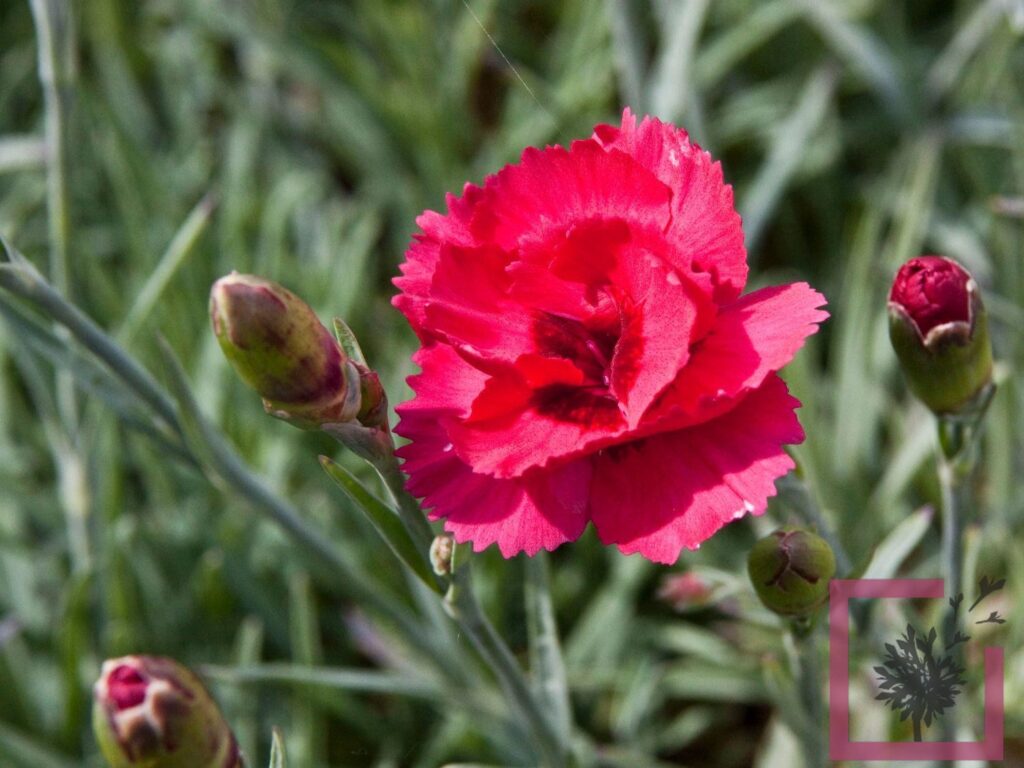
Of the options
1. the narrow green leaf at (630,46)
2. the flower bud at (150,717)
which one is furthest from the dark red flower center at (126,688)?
the narrow green leaf at (630,46)

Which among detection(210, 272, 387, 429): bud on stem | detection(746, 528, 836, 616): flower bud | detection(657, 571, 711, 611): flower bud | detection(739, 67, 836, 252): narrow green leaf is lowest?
detection(657, 571, 711, 611): flower bud

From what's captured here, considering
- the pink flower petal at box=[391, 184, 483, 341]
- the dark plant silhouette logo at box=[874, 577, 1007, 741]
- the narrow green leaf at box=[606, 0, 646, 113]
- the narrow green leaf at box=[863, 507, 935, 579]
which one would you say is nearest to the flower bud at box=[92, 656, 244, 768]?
the pink flower petal at box=[391, 184, 483, 341]

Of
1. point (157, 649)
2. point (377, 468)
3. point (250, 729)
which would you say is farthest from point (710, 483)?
point (157, 649)

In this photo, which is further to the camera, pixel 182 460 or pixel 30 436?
pixel 30 436

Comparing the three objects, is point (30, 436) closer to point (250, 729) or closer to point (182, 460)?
point (250, 729)

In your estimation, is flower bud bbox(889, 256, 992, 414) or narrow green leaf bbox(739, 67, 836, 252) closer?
flower bud bbox(889, 256, 992, 414)

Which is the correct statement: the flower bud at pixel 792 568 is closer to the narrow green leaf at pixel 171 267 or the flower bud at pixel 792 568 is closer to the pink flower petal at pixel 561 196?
the pink flower petal at pixel 561 196

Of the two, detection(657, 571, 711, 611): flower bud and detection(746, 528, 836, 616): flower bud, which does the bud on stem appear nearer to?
detection(746, 528, 836, 616): flower bud
